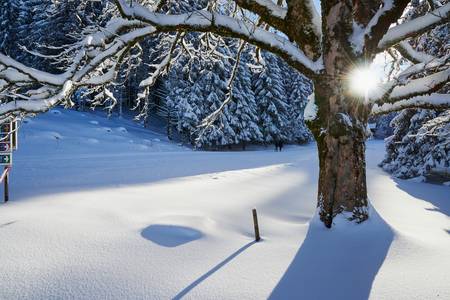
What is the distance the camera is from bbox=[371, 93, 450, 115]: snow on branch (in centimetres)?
534

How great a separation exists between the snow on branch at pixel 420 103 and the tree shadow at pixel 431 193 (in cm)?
474

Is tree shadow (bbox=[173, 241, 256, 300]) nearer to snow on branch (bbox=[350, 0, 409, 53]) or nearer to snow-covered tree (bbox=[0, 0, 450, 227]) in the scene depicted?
snow-covered tree (bbox=[0, 0, 450, 227])

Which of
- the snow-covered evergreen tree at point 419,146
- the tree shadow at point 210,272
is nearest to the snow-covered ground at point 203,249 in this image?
the tree shadow at point 210,272

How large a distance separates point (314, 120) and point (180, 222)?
8.47 feet

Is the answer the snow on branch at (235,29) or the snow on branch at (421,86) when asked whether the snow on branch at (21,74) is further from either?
the snow on branch at (421,86)

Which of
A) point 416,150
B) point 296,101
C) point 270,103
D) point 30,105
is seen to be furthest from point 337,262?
point 296,101

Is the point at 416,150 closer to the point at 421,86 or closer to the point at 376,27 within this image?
the point at 421,86

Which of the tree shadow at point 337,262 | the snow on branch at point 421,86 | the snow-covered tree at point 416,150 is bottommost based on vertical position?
the tree shadow at point 337,262

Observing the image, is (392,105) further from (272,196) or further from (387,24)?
(272,196)

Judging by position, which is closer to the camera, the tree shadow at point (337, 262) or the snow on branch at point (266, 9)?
the tree shadow at point (337, 262)

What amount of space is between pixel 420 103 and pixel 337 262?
9.70ft

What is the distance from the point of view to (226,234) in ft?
17.6

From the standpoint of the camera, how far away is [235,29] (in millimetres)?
5289

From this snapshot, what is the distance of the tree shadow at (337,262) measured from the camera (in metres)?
3.55
